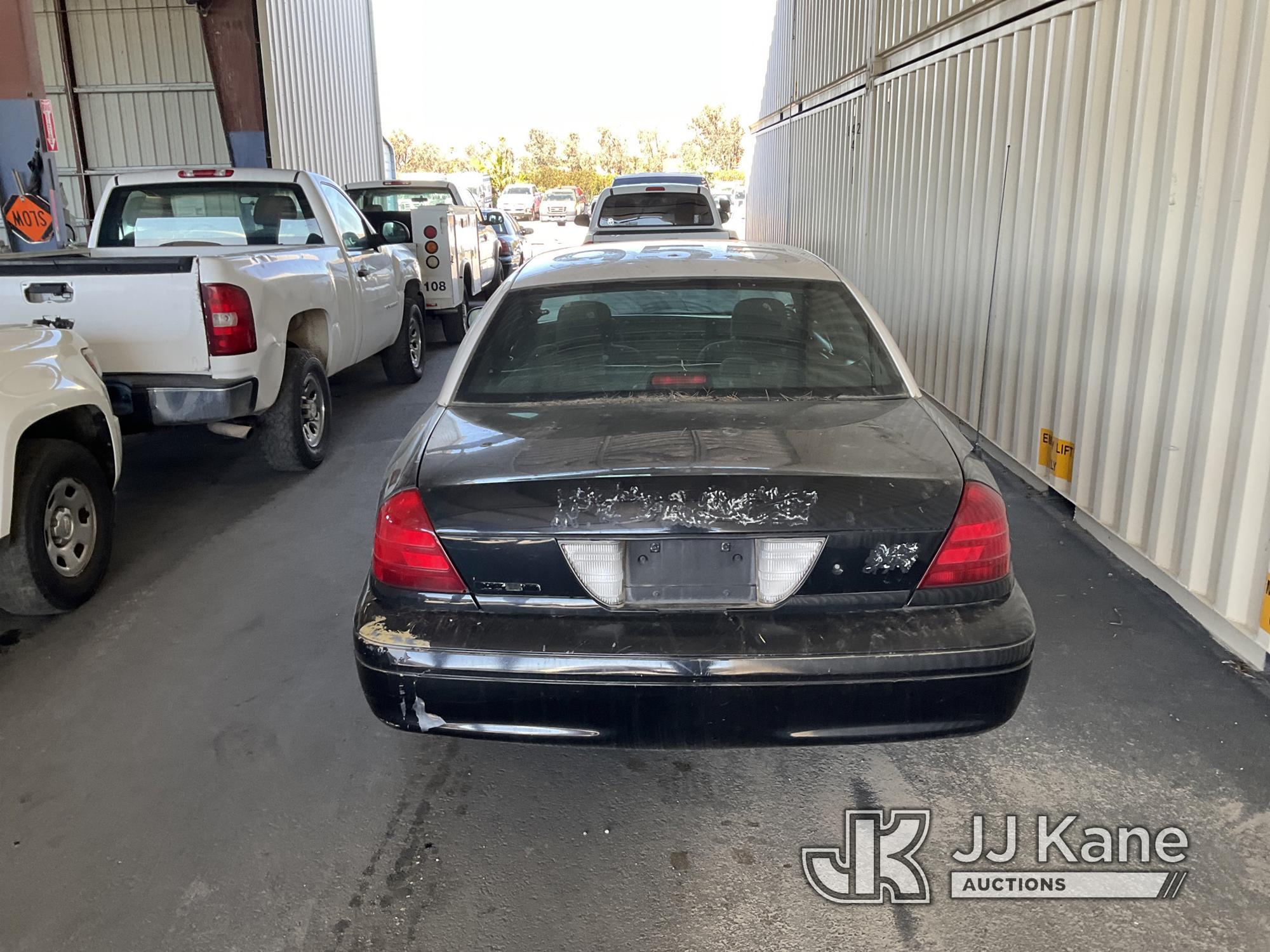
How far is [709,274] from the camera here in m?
3.75

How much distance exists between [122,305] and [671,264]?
328 cm

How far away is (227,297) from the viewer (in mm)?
5480

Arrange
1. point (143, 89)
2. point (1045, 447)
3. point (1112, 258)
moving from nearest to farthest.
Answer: point (1112, 258) < point (1045, 447) < point (143, 89)

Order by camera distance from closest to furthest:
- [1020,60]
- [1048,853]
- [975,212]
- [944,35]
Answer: [1048,853]
[1020,60]
[975,212]
[944,35]

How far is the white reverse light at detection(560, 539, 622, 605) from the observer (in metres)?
2.58

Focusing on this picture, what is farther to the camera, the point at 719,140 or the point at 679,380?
the point at 719,140

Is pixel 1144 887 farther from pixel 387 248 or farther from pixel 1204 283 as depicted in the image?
pixel 387 248

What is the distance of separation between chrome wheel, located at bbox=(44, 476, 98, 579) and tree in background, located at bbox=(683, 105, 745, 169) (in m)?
66.6

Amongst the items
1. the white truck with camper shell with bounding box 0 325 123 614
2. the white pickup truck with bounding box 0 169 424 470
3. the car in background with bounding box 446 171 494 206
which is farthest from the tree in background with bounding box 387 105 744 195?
the white truck with camper shell with bounding box 0 325 123 614

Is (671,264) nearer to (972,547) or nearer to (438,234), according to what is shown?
(972,547)

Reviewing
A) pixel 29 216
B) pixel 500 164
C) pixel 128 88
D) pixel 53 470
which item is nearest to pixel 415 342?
pixel 29 216

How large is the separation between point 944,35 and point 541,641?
6.39 metres

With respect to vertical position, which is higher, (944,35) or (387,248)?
(944,35)

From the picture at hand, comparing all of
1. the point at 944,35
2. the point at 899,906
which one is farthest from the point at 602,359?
the point at 944,35
